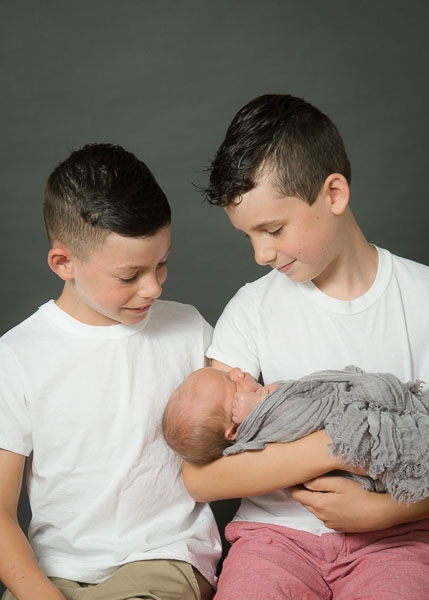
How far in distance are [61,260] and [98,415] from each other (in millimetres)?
392

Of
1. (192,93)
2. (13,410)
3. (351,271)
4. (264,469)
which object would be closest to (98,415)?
(13,410)

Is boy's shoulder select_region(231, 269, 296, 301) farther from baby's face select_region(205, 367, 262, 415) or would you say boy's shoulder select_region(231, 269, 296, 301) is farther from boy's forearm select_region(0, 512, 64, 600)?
A: boy's forearm select_region(0, 512, 64, 600)

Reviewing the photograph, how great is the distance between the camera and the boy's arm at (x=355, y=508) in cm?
201

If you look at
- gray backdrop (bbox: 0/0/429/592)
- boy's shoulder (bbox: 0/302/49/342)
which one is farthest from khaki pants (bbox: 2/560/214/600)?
gray backdrop (bbox: 0/0/429/592)

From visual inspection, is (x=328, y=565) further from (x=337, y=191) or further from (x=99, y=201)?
(x=99, y=201)

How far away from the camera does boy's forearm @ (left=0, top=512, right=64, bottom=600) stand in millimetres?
1997

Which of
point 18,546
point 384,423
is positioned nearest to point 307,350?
point 384,423

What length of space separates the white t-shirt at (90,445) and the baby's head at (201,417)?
81 millimetres

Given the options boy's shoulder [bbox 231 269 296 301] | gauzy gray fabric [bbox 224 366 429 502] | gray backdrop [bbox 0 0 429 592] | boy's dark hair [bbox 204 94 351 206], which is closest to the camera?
gauzy gray fabric [bbox 224 366 429 502]

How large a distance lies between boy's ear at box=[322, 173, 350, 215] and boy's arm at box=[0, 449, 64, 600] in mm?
983

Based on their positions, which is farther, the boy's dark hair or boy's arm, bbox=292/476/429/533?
the boy's dark hair

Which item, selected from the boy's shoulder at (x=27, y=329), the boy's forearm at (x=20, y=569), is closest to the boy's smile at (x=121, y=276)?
the boy's shoulder at (x=27, y=329)

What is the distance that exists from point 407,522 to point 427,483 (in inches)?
9.8

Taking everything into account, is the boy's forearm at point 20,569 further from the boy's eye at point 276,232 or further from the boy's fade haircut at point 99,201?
the boy's eye at point 276,232
